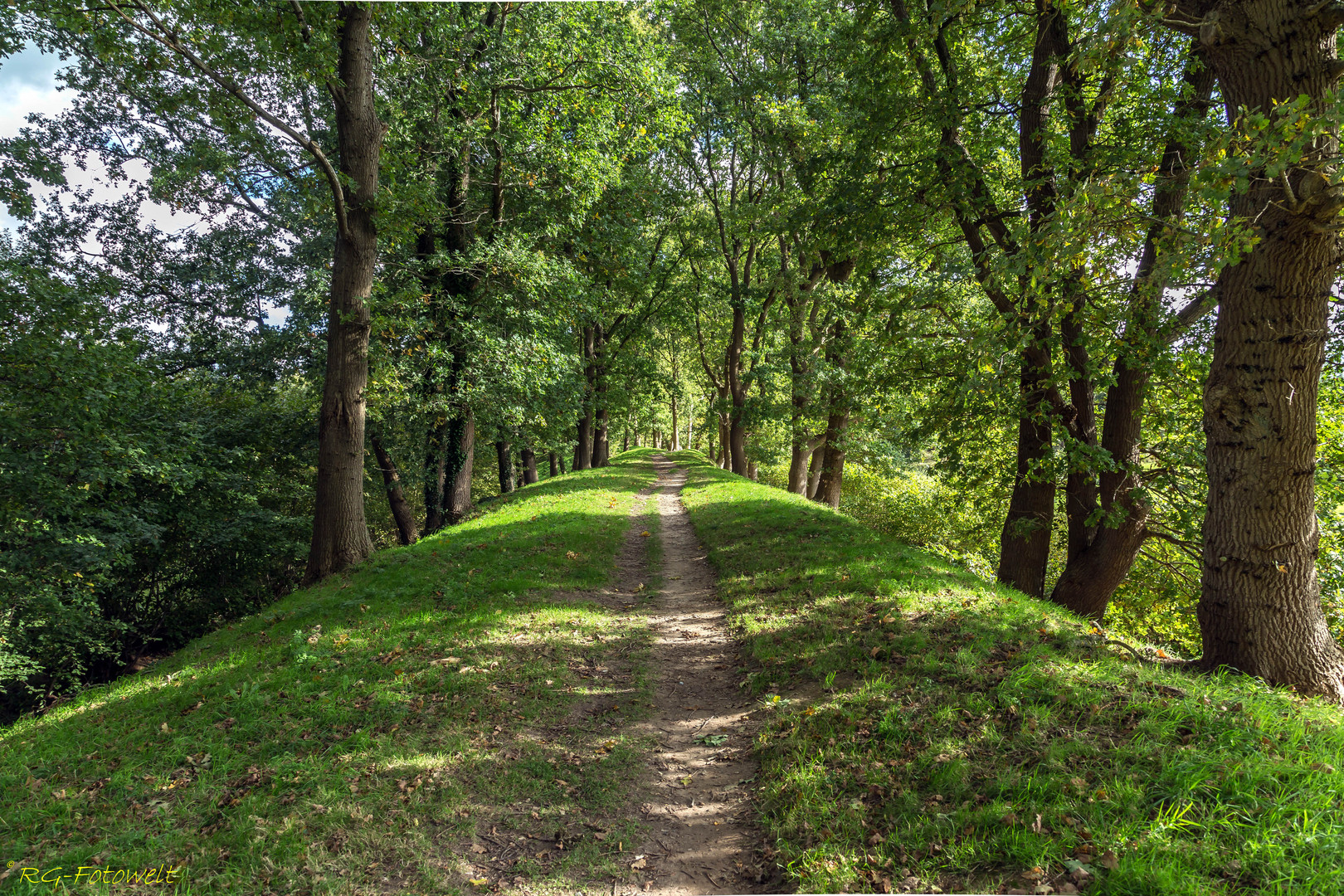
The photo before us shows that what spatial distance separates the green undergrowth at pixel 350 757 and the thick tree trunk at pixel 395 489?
975cm

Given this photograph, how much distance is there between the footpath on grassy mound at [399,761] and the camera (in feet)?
11.8

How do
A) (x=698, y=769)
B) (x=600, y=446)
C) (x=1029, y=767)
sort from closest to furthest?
1. (x=1029, y=767)
2. (x=698, y=769)
3. (x=600, y=446)

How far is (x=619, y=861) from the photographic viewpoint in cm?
379

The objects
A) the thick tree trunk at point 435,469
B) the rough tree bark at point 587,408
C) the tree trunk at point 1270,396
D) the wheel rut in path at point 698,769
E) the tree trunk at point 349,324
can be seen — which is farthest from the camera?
the rough tree bark at point 587,408

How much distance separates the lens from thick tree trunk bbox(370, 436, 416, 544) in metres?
17.8

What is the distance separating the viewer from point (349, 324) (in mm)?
9617

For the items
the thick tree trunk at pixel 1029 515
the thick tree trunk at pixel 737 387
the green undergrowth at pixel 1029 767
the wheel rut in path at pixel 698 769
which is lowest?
the wheel rut in path at pixel 698 769

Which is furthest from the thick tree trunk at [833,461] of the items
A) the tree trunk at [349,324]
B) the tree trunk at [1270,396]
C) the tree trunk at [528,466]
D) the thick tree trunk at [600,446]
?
the tree trunk at [528,466]

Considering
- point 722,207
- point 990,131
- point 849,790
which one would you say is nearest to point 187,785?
point 849,790

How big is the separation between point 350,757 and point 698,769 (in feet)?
9.73

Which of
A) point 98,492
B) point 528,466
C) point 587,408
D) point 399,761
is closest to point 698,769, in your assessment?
point 399,761

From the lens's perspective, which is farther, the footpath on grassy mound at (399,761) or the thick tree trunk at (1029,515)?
the thick tree trunk at (1029,515)

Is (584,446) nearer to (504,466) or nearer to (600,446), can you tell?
(600,446)

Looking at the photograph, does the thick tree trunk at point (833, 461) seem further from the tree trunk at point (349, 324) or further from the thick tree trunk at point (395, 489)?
the thick tree trunk at point (395, 489)
